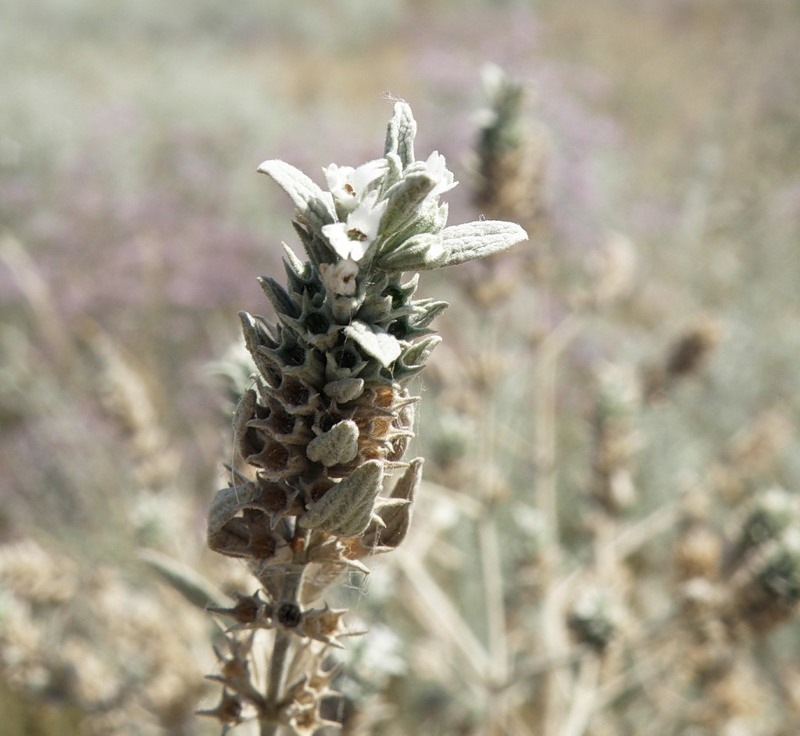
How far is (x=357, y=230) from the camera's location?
811 mm

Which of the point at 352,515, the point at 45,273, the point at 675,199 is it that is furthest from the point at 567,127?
the point at 352,515

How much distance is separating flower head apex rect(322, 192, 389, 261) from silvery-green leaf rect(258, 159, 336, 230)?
26mm

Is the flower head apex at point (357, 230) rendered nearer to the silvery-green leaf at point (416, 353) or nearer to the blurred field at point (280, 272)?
the silvery-green leaf at point (416, 353)

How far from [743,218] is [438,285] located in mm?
3514

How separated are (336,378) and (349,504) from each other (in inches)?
5.9

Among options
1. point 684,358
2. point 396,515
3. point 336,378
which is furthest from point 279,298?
point 684,358

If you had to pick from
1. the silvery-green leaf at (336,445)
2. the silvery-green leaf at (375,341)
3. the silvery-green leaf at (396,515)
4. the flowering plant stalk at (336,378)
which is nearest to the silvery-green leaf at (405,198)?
the flowering plant stalk at (336,378)

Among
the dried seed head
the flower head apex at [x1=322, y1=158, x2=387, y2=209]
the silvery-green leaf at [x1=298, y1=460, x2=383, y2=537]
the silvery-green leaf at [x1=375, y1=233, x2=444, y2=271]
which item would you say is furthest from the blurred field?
the silvery-green leaf at [x1=298, y1=460, x2=383, y2=537]

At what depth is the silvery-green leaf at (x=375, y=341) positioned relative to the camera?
76cm

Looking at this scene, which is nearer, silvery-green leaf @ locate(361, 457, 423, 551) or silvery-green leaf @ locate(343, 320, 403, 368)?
silvery-green leaf @ locate(343, 320, 403, 368)

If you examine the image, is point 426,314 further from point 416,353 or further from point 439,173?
point 439,173

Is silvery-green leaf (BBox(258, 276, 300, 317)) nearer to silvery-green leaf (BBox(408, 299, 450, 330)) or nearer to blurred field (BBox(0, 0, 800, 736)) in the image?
silvery-green leaf (BBox(408, 299, 450, 330))

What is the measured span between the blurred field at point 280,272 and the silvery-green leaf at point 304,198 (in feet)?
0.99

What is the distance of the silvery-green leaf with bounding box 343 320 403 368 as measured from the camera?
759 millimetres
